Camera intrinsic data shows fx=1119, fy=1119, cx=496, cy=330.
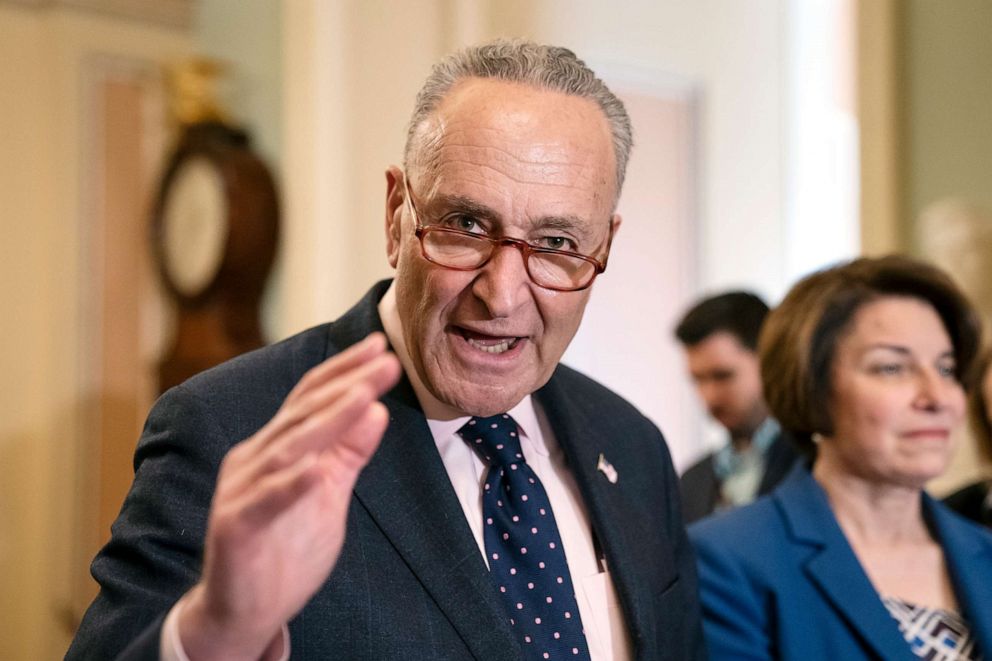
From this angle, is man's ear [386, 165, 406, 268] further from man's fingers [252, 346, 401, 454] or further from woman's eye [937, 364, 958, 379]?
woman's eye [937, 364, 958, 379]

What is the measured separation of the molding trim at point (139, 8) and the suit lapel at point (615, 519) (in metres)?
4.16

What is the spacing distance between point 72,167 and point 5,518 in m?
1.58

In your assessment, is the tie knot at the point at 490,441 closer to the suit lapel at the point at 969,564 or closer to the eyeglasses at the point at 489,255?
the eyeglasses at the point at 489,255

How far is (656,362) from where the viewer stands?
15.6 ft

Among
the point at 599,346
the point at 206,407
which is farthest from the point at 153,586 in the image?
the point at 599,346

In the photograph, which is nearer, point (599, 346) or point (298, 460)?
point (298, 460)

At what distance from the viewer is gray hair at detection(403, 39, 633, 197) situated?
1402 mm

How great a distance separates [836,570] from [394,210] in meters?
1.09

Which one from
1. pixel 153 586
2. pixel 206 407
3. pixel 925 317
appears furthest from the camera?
pixel 925 317

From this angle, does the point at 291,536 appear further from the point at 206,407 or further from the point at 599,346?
the point at 599,346

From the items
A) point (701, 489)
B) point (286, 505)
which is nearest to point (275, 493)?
point (286, 505)

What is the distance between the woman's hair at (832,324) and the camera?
7.26ft

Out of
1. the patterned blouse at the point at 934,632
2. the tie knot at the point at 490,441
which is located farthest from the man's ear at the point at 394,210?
the patterned blouse at the point at 934,632

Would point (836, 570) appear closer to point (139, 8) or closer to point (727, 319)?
point (727, 319)
